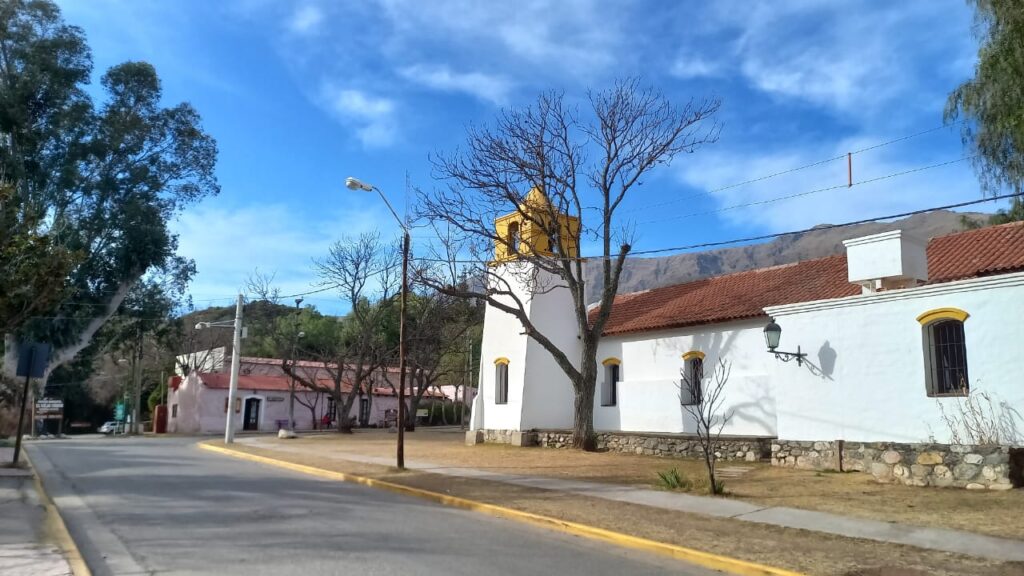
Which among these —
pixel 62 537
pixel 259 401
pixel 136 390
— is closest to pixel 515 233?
pixel 62 537

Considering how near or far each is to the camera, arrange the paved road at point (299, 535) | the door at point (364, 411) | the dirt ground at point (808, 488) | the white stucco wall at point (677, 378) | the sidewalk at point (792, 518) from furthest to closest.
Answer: the door at point (364, 411) → the white stucco wall at point (677, 378) → the dirt ground at point (808, 488) → the sidewalk at point (792, 518) → the paved road at point (299, 535)

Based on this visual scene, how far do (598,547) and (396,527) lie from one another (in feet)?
9.30

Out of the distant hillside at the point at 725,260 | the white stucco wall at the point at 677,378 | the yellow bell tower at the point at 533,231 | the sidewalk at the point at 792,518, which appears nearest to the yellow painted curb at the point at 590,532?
the sidewalk at the point at 792,518

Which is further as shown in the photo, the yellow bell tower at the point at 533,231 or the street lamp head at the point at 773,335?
the yellow bell tower at the point at 533,231

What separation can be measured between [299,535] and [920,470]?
11554 mm

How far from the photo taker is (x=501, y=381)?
2828cm

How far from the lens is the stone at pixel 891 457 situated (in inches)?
565

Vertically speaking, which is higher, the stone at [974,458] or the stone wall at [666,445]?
the stone at [974,458]

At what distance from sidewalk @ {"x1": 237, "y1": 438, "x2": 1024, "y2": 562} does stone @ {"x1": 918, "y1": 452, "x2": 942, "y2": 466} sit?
4.06 meters

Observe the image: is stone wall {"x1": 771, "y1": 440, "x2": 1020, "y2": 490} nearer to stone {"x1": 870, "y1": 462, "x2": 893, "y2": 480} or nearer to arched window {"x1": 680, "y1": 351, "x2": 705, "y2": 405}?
stone {"x1": 870, "y1": 462, "x2": 893, "y2": 480}

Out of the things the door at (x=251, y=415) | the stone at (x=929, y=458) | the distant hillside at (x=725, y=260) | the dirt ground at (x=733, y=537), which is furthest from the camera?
the distant hillside at (x=725, y=260)

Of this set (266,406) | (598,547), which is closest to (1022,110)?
(598,547)

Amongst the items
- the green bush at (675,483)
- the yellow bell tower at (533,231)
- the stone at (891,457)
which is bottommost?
the green bush at (675,483)

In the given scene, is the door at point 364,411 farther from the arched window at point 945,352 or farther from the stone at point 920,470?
the stone at point 920,470
